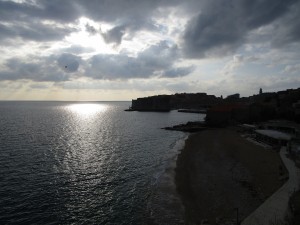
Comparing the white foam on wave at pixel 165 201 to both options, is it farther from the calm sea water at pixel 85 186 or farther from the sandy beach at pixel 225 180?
the sandy beach at pixel 225 180

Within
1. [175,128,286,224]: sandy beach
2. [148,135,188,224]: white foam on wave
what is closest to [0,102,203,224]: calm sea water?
[148,135,188,224]: white foam on wave

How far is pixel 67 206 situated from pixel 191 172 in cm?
1776

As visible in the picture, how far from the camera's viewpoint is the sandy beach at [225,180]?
2456 cm

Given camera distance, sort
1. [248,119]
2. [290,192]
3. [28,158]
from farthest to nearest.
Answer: [248,119] < [28,158] < [290,192]

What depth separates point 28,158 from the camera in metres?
42.8

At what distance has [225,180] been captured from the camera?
106 feet

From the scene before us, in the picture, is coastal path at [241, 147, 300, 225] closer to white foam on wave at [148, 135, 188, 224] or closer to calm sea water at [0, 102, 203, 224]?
white foam on wave at [148, 135, 188, 224]

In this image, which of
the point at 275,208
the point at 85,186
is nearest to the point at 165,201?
the point at 85,186

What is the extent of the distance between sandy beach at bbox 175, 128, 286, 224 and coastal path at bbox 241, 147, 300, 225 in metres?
1.49

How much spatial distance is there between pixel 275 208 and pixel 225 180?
10628mm

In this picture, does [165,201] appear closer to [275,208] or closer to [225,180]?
[225,180]

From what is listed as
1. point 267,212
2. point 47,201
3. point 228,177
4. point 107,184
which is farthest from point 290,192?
point 47,201

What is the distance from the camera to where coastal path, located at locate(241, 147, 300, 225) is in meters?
19.9

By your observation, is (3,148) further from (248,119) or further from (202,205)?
(248,119)
